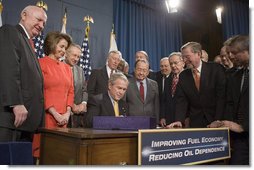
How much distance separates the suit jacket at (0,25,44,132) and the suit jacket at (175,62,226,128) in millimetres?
1110

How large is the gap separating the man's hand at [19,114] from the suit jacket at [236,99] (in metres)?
1.26

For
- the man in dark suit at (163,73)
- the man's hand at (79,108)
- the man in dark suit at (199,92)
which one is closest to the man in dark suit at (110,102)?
the man's hand at (79,108)

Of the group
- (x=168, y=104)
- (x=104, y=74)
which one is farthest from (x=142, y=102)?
(x=104, y=74)

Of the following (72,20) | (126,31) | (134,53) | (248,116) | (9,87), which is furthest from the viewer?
(134,53)

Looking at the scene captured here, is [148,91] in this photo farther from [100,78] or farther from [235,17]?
[235,17]

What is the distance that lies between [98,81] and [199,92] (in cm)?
106

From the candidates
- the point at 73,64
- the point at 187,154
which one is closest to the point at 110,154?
the point at 187,154

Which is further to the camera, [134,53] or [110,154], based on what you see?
[134,53]

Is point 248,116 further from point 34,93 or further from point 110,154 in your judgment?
point 34,93

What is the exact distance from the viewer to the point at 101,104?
1.84m

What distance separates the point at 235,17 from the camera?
188cm

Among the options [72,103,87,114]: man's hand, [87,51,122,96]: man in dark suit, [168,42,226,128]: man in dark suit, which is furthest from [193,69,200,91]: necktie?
[72,103,87,114]: man's hand

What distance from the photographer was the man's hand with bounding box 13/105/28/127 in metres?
1.39

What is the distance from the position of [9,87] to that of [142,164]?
81 cm
